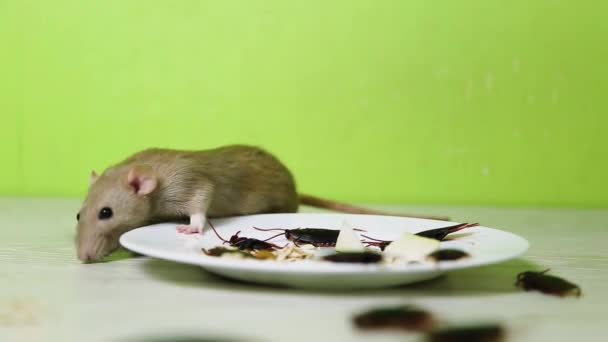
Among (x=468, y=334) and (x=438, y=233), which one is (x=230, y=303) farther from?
(x=438, y=233)

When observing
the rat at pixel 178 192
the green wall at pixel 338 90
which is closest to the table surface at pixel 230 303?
the rat at pixel 178 192

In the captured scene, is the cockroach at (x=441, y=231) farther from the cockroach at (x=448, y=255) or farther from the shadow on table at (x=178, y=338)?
the shadow on table at (x=178, y=338)

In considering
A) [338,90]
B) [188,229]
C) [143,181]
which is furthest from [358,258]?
[338,90]

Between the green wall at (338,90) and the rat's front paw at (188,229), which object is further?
the green wall at (338,90)

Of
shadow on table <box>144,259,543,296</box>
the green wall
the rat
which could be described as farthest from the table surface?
the green wall

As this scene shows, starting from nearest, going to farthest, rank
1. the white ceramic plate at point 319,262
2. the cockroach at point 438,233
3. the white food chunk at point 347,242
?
1. the white ceramic plate at point 319,262
2. the white food chunk at point 347,242
3. the cockroach at point 438,233

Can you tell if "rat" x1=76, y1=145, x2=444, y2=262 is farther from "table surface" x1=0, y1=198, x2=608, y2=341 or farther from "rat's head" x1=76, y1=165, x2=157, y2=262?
"table surface" x1=0, y1=198, x2=608, y2=341

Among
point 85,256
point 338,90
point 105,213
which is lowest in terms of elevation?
point 85,256
